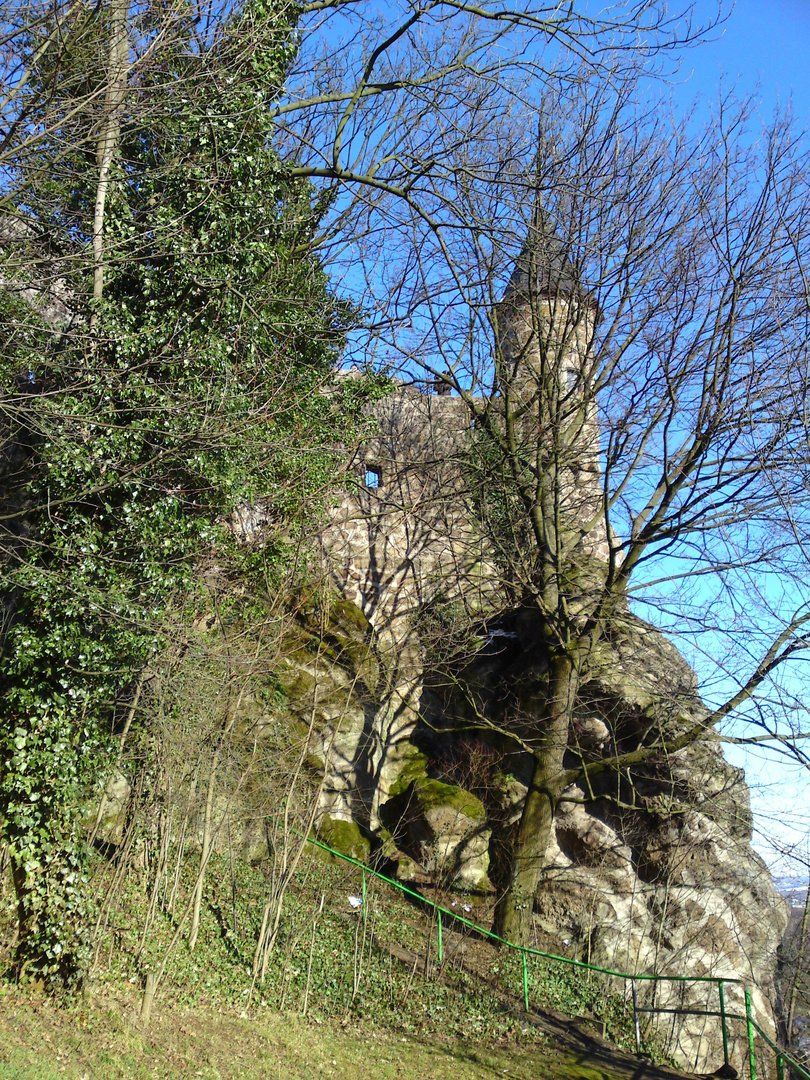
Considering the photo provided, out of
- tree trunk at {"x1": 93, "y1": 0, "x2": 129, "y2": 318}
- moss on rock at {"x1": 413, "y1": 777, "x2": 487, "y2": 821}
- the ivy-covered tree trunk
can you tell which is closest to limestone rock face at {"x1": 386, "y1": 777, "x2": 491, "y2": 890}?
moss on rock at {"x1": 413, "y1": 777, "x2": 487, "y2": 821}

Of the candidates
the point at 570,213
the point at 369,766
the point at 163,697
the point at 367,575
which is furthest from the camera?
the point at 367,575

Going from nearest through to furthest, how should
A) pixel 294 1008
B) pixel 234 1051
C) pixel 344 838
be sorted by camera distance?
pixel 234 1051 → pixel 294 1008 → pixel 344 838

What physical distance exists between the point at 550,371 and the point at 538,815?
17.7ft

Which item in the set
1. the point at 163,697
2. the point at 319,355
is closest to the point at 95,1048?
the point at 163,697

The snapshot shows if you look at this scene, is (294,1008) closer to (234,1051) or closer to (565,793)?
(234,1051)

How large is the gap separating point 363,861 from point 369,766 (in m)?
1.61

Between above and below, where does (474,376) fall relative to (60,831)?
above

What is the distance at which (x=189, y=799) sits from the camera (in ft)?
23.1

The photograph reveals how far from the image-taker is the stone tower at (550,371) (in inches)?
383

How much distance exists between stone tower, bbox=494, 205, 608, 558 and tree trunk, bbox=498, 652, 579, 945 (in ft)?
6.94

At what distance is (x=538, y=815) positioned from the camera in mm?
9453

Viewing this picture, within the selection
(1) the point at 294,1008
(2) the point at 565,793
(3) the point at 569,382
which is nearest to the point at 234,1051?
(1) the point at 294,1008

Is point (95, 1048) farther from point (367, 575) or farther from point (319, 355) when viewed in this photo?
point (367, 575)

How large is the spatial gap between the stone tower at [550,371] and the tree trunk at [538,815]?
6.94 ft
